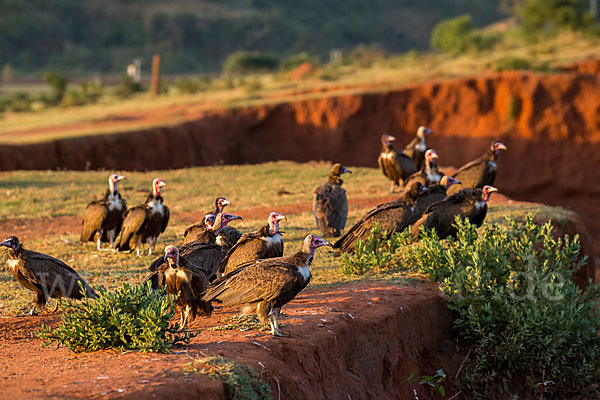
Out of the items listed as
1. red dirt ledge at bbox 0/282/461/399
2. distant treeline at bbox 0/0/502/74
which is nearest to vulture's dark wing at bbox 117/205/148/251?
red dirt ledge at bbox 0/282/461/399

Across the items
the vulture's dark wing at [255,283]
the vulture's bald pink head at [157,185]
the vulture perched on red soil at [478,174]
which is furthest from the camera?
the vulture perched on red soil at [478,174]

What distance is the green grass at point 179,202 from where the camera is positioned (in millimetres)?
11448

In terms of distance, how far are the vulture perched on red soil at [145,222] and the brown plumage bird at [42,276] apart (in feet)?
9.72

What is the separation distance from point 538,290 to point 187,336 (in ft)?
14.7

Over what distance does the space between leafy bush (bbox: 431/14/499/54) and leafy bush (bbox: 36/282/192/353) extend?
4291 centimetres

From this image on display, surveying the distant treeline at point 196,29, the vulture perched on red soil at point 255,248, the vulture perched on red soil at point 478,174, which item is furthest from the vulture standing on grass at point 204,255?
the distant treeline at point 196,29

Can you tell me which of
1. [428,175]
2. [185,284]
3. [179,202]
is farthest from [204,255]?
[179,202]

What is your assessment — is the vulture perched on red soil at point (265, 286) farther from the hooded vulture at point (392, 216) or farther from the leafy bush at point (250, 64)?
the leafy bush at point (250, 64)

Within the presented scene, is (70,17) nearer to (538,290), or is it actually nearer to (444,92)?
(444,92)

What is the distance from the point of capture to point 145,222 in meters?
12.5

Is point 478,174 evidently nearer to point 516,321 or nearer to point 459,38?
point 516,321

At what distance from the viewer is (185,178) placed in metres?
21.2

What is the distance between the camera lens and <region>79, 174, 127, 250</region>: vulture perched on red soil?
43.0ft

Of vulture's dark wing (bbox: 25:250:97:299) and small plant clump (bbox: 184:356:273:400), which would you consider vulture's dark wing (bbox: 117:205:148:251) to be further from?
small plant clump (bbox: 184:356:273:400)
